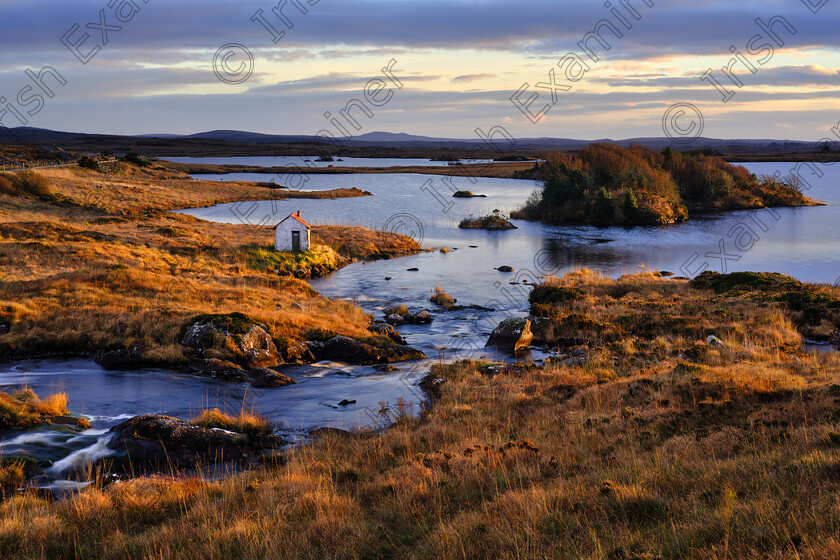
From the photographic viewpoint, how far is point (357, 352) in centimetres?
2167

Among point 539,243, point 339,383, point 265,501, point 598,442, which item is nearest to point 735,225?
point 539,243

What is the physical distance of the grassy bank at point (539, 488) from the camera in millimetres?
5680

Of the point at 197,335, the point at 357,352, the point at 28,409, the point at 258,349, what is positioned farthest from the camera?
the point at 357,352

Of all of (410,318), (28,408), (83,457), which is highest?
(410,318)

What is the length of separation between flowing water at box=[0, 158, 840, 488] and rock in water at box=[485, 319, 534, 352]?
738 millimetres

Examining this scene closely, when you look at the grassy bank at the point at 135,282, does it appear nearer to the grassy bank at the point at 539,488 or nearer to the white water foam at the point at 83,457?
the white water foam at the point at 83,457

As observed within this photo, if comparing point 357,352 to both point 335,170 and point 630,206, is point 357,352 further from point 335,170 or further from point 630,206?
point 335,170

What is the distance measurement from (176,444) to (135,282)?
17083 millimetres

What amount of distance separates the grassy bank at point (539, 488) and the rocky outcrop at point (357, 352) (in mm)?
6897

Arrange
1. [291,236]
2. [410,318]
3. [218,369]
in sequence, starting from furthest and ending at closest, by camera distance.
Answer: [291,236]
[410,318]
[218,369]

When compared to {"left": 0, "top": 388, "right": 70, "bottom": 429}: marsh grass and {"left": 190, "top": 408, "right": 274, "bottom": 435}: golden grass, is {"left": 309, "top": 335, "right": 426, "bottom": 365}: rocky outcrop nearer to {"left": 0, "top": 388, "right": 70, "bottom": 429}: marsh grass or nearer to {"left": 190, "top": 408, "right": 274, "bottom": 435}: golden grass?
{"left": 190, "top": 408, "right": 274, "bottom": 435}: golden grass

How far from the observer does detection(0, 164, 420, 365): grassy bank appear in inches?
816

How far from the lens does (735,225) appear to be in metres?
67.1

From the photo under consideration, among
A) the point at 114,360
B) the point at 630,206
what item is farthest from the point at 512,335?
the point at 630,206
